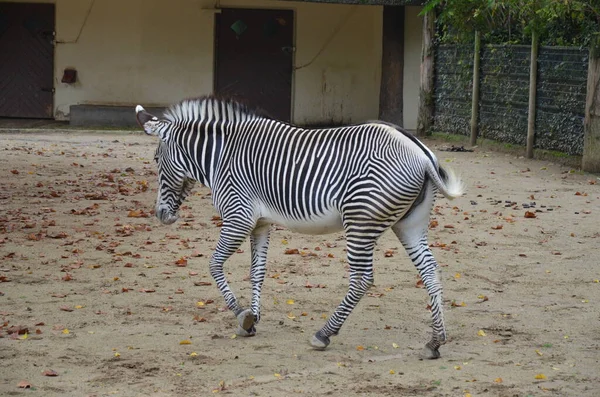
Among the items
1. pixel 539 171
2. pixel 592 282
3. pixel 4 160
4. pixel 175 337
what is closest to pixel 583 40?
pixel 539 171

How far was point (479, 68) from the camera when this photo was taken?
17.5 metres

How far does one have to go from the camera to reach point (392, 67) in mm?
20312

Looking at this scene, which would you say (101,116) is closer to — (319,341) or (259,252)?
(259,252)

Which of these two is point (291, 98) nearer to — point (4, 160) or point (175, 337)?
point (4, 160)

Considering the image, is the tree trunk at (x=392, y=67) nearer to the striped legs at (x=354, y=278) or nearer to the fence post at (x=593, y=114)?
the fence post at (x=593, y=114)

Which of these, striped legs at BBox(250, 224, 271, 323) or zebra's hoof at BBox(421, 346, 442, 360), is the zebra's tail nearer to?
zebra's hoof at BBox(421, 346, 442, 360)

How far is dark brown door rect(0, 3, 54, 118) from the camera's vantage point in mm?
20547

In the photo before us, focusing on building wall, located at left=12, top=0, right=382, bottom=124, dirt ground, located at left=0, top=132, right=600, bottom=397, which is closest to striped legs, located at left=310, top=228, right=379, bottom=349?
dirt ground, located at left=0, top=132, right=600, bottom=397

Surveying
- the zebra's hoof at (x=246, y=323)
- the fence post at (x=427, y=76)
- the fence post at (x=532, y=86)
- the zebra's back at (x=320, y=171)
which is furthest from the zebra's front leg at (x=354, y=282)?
the fence post at (x=427, y=76)

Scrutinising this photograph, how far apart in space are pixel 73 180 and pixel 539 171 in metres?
6.43

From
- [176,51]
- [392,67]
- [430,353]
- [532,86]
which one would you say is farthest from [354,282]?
[176,51]

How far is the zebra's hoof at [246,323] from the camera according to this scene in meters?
6.47

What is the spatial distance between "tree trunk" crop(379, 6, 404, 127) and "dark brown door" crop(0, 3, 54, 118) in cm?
668

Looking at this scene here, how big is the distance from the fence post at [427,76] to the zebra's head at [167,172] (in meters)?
12.6
